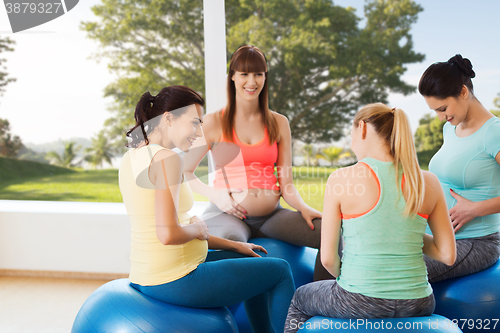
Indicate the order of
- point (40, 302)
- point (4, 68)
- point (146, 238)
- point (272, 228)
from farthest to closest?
point (4, 68) → point (40, 302) → point (272, 228) → point (146, 238)

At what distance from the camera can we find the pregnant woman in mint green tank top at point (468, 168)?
1.62 meters

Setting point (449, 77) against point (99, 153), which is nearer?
point (449, 77)

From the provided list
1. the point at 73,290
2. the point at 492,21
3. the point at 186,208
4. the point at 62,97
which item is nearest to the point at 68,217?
the point at 73,290

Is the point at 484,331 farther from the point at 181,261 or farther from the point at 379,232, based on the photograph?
the point at 181,261

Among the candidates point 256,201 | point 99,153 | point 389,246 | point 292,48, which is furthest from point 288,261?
point 99,153

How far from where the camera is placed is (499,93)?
5750 millimetres

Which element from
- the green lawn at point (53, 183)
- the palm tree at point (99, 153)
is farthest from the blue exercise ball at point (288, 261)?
the green lawn at point (53, 183)

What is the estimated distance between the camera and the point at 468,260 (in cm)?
159

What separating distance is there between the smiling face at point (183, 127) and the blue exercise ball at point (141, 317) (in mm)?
563

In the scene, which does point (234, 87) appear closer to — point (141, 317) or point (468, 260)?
point (141, 317)

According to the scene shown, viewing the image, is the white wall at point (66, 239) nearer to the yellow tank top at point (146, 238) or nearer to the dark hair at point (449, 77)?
the yellow tank top at point (146, 238)

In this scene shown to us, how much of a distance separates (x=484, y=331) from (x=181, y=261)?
123 cm

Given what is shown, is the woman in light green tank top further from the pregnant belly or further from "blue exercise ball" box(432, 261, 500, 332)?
the pregnant belly

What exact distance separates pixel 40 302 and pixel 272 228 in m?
1.72
